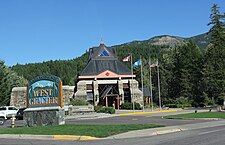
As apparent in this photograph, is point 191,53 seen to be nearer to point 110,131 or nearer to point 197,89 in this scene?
point 197,89

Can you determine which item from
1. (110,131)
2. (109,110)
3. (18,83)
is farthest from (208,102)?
(110,131)

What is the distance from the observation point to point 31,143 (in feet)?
40.3

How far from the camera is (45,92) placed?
2120cm

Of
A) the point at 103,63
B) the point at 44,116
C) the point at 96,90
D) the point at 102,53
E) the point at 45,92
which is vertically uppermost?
the point at 102,53

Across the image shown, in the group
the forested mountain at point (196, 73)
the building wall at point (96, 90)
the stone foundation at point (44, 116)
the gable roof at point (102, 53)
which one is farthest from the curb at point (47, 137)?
the gable roof at point (102, 53)

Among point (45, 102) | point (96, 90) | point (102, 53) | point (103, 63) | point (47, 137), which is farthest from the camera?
point (102, 53)

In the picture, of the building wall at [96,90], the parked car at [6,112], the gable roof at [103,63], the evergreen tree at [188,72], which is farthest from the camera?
the evergreen tree at [188,72]

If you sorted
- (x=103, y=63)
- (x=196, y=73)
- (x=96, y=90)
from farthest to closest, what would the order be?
(x=196, y=73)
(x=103, y=63)
(x=96, y=90)

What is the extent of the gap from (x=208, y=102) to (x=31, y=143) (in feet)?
161

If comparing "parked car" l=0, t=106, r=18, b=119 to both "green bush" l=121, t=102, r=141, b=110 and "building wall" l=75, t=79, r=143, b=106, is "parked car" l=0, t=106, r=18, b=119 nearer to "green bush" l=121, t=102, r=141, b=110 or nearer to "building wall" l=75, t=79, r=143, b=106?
"building wall" l=75, t=79, r=143, b=106

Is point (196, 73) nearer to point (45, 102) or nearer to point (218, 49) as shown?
point (218, 49)

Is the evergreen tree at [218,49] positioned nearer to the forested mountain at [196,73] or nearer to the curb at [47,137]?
the forested mountain at [196,73]

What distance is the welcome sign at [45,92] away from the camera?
21.0 meters

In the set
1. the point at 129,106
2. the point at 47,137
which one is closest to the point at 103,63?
the point at 129,106
